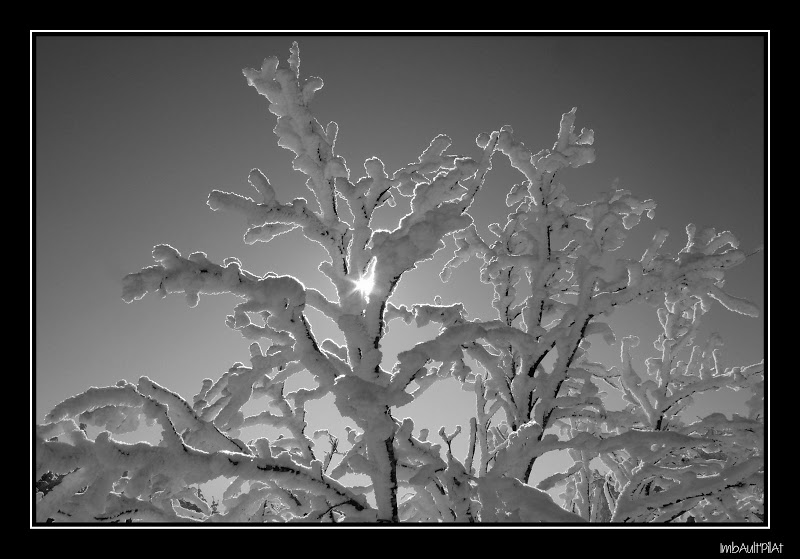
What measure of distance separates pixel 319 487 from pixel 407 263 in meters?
1.33

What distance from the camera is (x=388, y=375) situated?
2600mm

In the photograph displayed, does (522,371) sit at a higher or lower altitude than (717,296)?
lower

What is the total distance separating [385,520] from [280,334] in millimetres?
1297

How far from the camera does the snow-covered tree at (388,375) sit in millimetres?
2152

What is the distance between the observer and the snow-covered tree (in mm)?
2152

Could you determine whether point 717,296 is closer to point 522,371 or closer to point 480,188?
point 522,371

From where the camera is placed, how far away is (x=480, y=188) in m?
3.12

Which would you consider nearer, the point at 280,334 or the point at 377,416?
the point at 377,416
